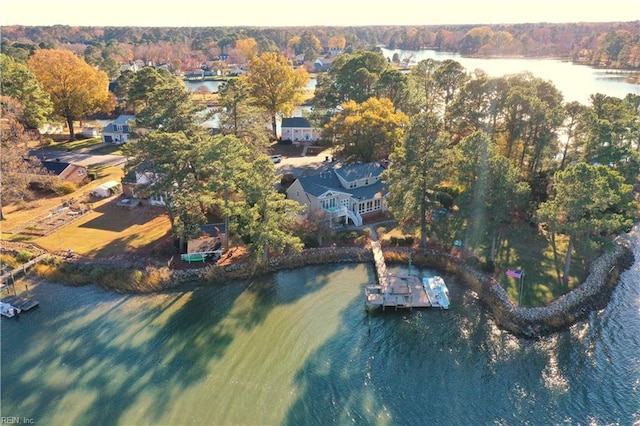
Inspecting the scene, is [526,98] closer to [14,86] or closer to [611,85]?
[14,86]

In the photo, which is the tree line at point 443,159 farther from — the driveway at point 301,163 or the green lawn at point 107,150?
the green lawn at point 107,150

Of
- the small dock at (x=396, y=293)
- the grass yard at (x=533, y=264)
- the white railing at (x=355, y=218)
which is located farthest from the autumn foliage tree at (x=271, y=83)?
the small dock at (x=396, y=293)

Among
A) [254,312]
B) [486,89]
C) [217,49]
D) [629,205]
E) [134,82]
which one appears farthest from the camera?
[217,49]

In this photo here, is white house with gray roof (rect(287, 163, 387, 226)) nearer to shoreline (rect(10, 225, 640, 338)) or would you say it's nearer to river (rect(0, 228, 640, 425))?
shoreline (rect(10, 225, 640, 338))

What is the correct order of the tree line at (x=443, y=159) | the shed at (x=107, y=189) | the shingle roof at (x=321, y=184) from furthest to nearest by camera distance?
the shed at (x=107, y=189)
the shingle roof at (x=321, y=184)
the tree line at (x=443, y=159)

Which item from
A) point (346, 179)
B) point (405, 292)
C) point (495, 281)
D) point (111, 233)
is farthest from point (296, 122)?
point (495, 281)

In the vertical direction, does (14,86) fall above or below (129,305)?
above

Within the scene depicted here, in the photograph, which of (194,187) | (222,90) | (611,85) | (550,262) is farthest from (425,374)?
(611,85)
